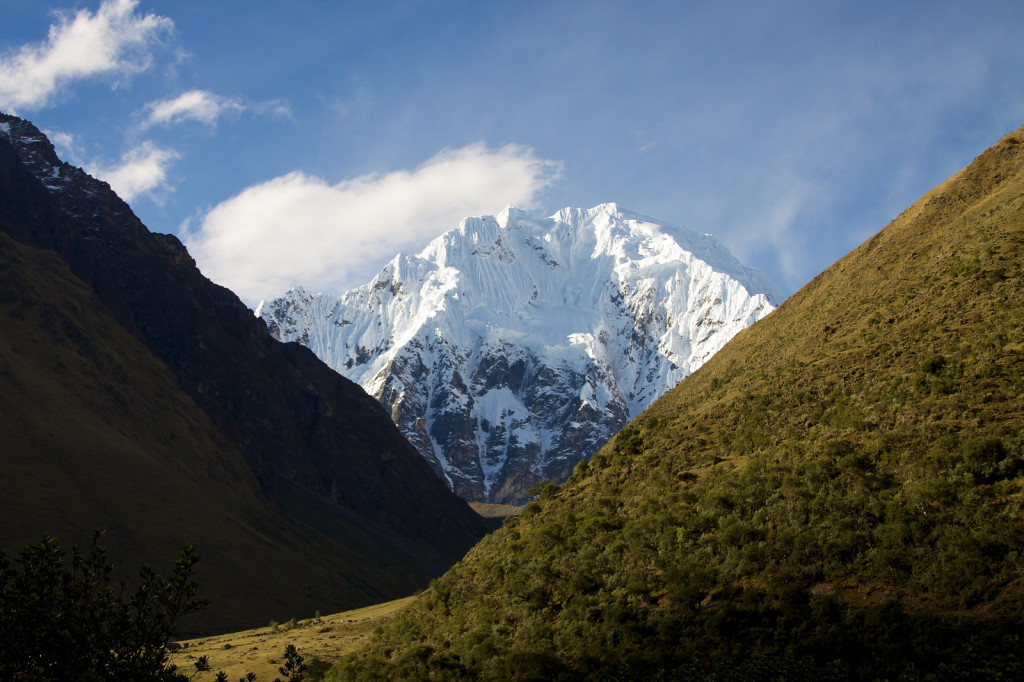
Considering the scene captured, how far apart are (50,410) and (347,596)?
6162 centimetres

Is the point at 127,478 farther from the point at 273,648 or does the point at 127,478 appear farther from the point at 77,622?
the point at 77,622

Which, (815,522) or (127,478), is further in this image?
(127,478)

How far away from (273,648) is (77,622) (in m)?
54.9

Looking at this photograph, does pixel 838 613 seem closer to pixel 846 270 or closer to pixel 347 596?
pixel 846 270

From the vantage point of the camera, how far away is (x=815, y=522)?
4597 cm

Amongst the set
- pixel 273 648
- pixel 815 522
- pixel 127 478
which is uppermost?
pixel 127 478

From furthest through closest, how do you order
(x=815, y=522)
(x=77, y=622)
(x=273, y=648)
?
(x=273, y=648), (x=815, y=522), (x=77, y=622)

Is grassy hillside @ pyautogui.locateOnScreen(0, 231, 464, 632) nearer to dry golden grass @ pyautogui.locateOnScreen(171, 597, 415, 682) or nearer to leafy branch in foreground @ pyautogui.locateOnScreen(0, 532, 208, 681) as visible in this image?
dry golden grass @ pyautogui.locateOnScreen(171, 597, 415, 682)

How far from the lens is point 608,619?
48156 mm

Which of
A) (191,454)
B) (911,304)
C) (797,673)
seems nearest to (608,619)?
(797,673)

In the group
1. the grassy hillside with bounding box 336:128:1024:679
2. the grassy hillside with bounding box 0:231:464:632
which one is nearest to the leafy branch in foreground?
the grassy hillside with bounding box 336:128:1024:679

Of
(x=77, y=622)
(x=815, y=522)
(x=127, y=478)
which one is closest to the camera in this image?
(x=77, y=622)

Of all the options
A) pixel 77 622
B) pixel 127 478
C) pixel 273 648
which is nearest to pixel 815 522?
pixel 77 622

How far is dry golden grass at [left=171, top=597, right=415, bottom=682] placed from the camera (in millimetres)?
67750
